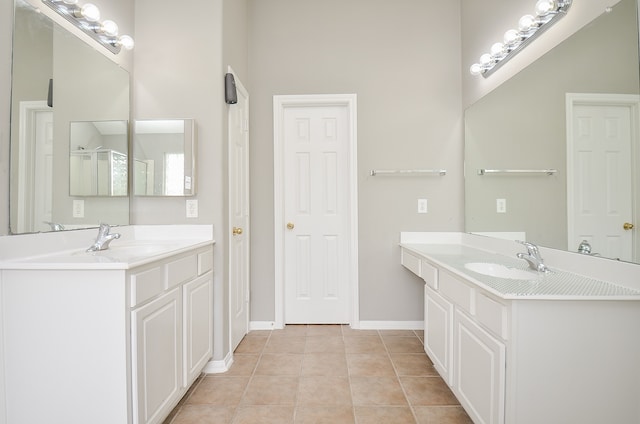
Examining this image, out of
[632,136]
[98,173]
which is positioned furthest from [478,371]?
[98,173]

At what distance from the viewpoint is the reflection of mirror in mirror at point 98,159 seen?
157 cm

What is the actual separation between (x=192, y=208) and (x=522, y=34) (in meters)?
2.35

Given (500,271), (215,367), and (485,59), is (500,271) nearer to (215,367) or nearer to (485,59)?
(485,59)

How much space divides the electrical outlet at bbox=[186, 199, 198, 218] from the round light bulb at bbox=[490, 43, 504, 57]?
2.29 metres

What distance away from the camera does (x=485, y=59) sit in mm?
2145

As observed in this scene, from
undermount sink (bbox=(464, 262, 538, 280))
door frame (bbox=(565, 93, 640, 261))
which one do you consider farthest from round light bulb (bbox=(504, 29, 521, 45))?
undermount sink (bbox=(464, 262, 538, 280))

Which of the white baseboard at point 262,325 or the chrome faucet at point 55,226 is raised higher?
the chrome faucet at point 55,226

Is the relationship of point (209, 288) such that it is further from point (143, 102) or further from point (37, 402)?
point (143, 102)

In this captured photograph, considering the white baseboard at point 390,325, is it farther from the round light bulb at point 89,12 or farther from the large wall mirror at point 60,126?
the round light bulb at point 89,12

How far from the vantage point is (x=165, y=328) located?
4.69 ft

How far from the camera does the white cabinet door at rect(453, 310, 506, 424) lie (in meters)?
1.18

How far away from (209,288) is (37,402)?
2.93 feet

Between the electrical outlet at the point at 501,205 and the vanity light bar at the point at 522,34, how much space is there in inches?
37.4

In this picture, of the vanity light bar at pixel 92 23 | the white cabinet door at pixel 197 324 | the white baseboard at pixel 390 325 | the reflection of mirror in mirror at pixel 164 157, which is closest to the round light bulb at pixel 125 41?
the vanity light bar at pixel 92 23
